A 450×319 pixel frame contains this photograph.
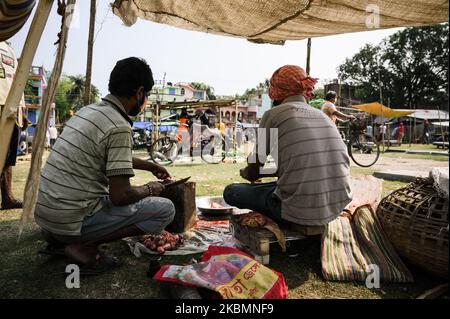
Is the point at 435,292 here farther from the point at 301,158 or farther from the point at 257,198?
the point at 257,198

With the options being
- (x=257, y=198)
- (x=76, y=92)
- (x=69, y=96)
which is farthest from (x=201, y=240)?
(x=76, y=92)

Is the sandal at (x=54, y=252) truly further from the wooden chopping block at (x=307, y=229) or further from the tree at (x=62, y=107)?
the tree at (x=62, y=107)

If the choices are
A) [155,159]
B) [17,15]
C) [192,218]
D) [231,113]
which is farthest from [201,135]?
[231,113]

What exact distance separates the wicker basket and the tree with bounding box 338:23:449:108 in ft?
138

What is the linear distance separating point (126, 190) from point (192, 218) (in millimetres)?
1521

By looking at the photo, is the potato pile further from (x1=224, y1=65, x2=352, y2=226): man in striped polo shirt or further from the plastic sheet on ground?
(x1=224, y1=65, x2=352, y2=226): man in striped polo shirt

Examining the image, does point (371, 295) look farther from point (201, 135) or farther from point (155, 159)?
point (201, 135)

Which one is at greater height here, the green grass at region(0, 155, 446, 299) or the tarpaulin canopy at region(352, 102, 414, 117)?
the tarpaulin canopy at region(352, 102, 414, 117)

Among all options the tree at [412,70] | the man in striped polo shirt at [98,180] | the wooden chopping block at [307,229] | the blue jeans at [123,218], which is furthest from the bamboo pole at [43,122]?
the tree at [412,70]

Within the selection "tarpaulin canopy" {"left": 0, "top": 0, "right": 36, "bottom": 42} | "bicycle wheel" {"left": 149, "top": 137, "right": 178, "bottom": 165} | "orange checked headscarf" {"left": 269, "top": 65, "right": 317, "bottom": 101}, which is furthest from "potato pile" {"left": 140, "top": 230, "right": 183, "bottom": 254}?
"bicycle wheel" {"left": 149, "top": 137, "right": 178, "bottom": 165}

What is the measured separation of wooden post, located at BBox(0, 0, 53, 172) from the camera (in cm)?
219

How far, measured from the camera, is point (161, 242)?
3.05 meters

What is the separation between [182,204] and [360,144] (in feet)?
32.4

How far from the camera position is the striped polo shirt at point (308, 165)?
247cm
